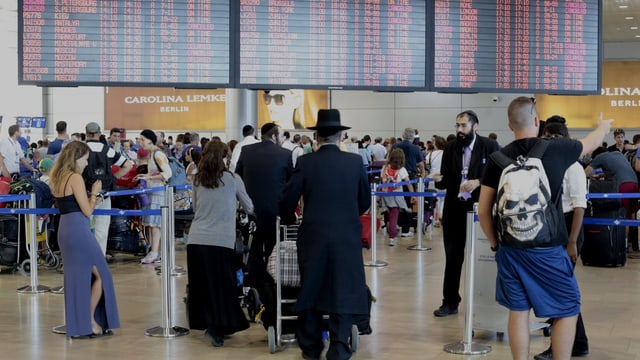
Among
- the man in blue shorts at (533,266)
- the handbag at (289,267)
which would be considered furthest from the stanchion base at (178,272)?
the man in blue shorts at (533,266)

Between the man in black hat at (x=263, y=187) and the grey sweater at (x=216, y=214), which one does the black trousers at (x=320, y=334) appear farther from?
the man in black hat at (x=263, y=187)

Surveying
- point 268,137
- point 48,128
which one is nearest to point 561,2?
point 268,137

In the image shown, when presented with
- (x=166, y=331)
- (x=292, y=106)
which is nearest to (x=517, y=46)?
(x=166, y=331)

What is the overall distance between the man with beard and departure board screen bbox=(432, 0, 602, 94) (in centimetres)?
276

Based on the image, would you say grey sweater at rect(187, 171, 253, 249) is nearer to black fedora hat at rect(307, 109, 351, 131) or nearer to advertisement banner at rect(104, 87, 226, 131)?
black fedora hat at rect(307, 109, 351, 131)

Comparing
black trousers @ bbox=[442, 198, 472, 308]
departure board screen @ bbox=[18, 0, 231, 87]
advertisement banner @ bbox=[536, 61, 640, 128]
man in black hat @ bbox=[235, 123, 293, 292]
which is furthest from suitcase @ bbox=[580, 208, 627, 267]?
advertisement banner @ bbox=[536, 61, 640, 128]

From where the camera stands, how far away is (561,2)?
10547 mm

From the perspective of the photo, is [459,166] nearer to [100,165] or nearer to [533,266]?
[533,266]

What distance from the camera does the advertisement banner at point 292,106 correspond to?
2817 cm

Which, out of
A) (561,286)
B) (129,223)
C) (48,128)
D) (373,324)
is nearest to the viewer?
(561,286)

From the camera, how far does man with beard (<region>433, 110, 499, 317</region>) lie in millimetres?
7414

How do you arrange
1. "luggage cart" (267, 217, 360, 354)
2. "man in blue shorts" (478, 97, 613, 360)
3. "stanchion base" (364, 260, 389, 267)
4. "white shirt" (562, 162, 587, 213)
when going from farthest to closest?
1. "stanchion base" (364, 260, 389, 267)
2. "luggage cart" (267, 217, 360, 354)
3. "white shirt" (562, 162, 587, 213)
4. "man in blue shorts" (478, 97, 613, 360)

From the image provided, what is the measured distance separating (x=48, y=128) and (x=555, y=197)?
2764cm

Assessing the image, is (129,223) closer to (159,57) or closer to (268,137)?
(159,57)
